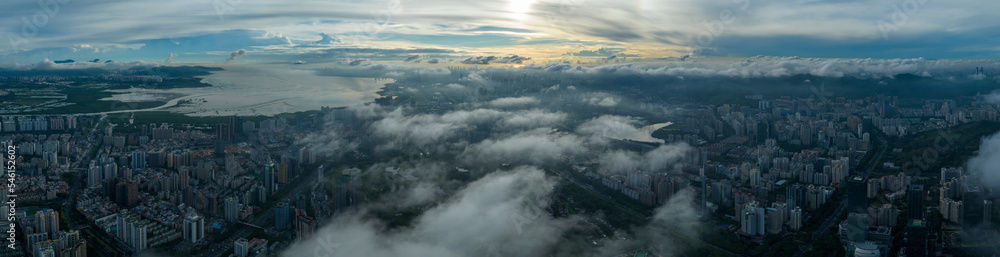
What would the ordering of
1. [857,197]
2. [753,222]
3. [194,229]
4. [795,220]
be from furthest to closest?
[857,197] < [795,220] < [753,222] < [194,229]

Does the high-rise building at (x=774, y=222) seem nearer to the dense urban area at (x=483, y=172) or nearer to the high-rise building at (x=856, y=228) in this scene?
the dense urban area at (x=483, y=172)

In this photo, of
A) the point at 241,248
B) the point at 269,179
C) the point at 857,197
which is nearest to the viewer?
the point at 241,248

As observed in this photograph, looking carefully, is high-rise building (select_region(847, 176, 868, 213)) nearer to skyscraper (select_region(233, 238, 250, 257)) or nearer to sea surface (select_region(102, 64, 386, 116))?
skyscraper (select_region(233, 238, 250, 257))

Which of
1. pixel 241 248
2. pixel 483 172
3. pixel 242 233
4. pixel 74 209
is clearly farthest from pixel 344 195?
pixel 74 209

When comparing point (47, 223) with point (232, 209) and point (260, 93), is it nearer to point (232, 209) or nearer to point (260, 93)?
point (232, 209)

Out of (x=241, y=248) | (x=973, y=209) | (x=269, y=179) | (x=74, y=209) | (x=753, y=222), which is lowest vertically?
(x=241, y=248)

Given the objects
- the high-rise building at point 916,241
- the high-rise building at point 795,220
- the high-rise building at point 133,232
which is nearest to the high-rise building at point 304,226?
the high-rise building at point 133,232
